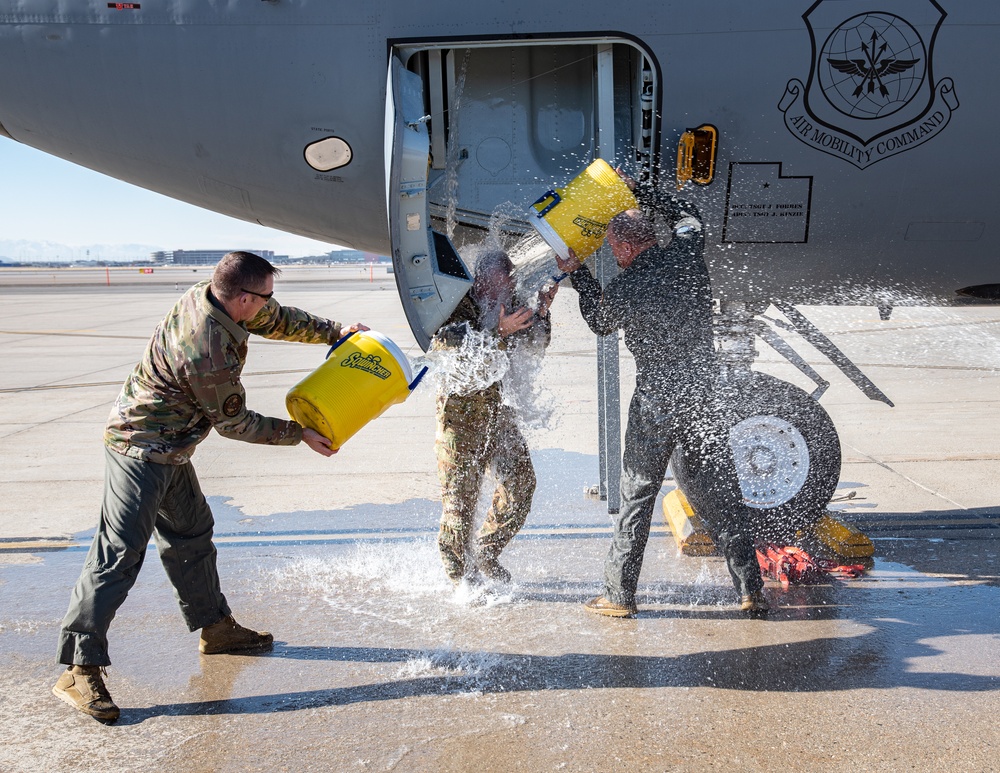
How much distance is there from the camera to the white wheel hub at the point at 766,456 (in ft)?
15.1

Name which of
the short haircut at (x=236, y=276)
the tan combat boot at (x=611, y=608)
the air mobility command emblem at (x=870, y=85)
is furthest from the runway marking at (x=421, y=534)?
the air mobility command emblem at (x=870, y=85)

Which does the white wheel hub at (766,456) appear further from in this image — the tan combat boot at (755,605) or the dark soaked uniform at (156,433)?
the dark soaked uniform at (156,433)

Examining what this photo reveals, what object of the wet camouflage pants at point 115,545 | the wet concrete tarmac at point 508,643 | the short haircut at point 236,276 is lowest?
the wet concrete tarmac at point 508,643

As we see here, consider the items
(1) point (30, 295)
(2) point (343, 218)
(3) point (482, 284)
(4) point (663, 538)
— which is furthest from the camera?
(1) point (30, 295)

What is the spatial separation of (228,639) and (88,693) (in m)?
0.61

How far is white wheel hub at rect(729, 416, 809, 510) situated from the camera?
4609 millimetres

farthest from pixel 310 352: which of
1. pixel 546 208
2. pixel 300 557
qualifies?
pixel 546 208

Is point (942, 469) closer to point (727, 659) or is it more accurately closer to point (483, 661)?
point (727, 659)

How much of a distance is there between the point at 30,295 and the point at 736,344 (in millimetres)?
32553

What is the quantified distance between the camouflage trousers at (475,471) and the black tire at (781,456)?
0.95m

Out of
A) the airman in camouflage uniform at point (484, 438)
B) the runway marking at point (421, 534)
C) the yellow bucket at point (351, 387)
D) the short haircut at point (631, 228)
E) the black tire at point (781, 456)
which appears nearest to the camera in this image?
the yellow bucket at point (351, 387)

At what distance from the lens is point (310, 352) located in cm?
1323

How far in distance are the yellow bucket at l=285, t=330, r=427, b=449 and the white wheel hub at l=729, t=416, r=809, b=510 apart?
1.91m

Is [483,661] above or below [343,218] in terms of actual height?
below
